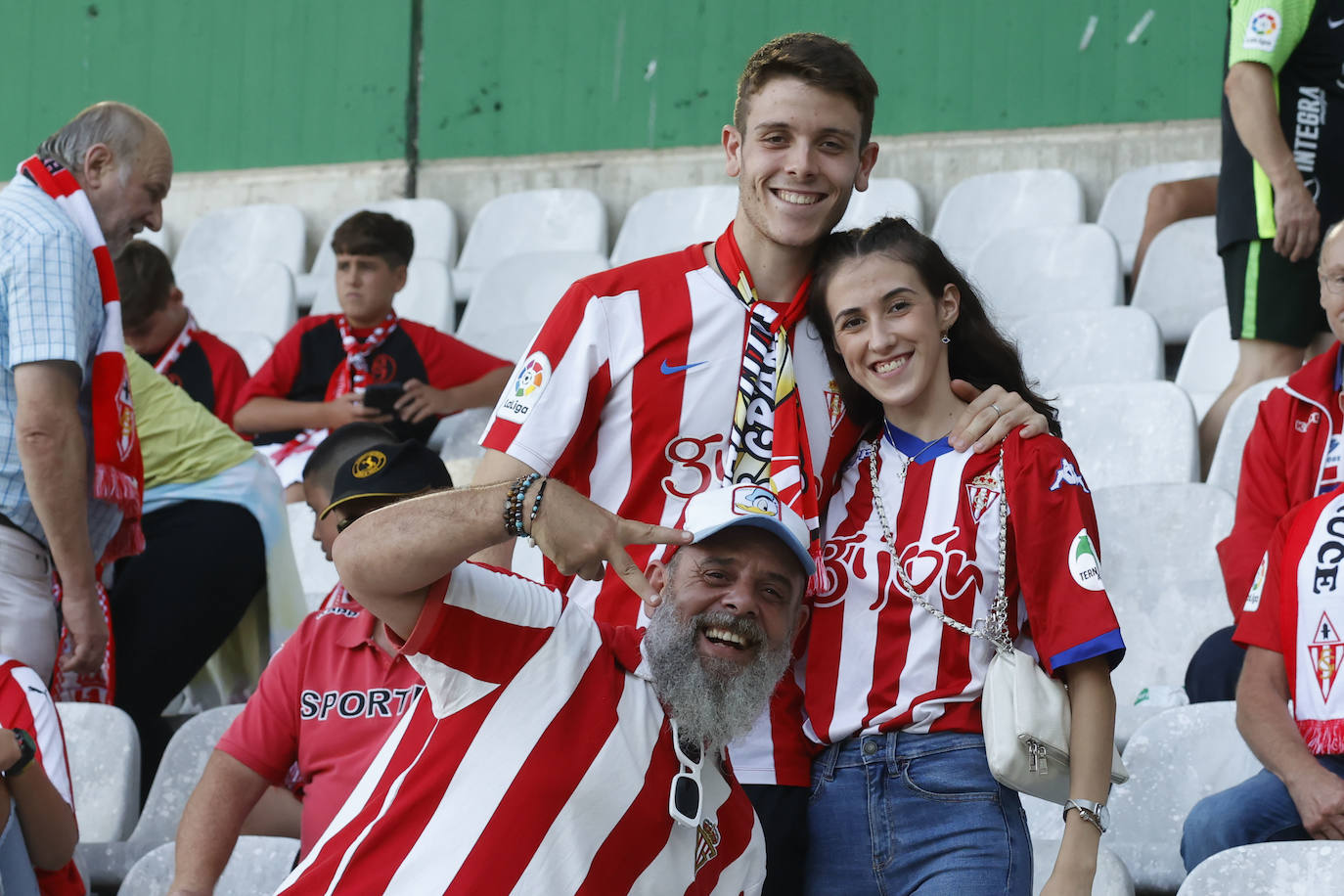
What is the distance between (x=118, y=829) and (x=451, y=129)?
4502 millimetres

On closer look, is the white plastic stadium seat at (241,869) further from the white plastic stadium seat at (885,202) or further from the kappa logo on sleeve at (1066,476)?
the white plastic stadium seat at (885,202)

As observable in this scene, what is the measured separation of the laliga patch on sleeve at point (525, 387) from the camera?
2238mm

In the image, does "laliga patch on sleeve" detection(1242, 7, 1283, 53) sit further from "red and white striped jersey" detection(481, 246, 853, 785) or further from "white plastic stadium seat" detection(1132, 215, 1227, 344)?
"red and white striped jersey" detection(481, 246, 853, 785)

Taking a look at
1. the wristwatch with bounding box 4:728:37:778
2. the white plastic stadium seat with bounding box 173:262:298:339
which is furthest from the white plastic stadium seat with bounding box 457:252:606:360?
the wristwatch with bounding box 4:728:37:778

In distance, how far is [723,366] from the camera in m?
2.30

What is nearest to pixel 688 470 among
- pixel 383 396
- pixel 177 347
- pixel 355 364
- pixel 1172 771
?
pixel 1172 771

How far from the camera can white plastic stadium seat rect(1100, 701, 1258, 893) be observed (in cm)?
286

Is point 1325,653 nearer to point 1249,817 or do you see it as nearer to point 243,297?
point 1249,817

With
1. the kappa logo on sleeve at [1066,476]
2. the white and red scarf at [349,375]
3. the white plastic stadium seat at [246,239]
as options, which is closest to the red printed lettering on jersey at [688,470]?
the kappa logo on sleeve at [1066,476]

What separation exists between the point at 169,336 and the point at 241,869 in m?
2.42

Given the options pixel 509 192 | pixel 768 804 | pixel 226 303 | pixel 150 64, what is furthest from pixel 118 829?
pixel 150 64

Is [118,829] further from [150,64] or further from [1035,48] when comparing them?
[150,64]

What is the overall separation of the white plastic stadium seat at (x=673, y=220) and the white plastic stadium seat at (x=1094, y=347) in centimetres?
163

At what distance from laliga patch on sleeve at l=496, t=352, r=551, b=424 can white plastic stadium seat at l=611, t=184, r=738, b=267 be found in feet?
11.8
